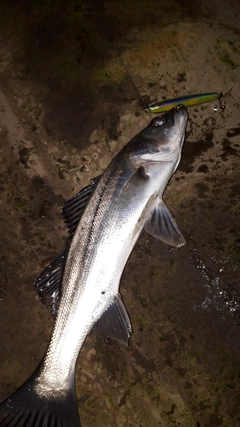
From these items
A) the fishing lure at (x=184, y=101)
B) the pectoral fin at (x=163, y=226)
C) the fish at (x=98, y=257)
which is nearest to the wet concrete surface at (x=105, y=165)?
the fishing lure at (x=184, y=101)

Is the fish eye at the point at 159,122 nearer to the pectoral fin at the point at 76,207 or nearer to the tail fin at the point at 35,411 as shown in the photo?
the pectoral fin at the point at 76,207

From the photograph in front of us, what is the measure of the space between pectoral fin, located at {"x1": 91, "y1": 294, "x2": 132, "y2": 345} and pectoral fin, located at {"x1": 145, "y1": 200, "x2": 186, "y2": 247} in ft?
2.16

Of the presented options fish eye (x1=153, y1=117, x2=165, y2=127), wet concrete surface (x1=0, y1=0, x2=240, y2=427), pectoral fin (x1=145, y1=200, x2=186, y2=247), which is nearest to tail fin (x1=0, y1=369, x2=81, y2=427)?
wet concrete surface (x1=0, y1=0, x2=240, y2=427)

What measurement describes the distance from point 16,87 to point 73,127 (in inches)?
28.9

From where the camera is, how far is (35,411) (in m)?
2.97

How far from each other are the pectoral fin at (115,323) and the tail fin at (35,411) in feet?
1.89

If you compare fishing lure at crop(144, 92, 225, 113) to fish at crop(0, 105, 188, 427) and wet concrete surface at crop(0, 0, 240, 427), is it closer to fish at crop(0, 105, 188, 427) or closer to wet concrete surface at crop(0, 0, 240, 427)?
wet concrete surface at crop(0, 0, 240, 427)

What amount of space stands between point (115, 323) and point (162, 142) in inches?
63.3

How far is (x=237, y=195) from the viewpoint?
11.4ft

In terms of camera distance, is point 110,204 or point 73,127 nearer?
point 110,204

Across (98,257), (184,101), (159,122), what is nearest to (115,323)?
(98,257)

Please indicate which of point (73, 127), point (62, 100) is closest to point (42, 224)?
point (73, 127)

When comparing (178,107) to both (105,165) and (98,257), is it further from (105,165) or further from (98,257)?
(98,257)

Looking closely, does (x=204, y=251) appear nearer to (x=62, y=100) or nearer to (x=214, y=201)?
(x=214, y=201)
